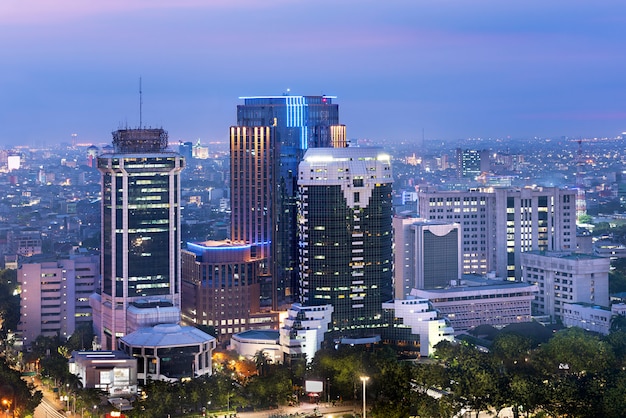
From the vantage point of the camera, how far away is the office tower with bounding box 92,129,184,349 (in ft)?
159

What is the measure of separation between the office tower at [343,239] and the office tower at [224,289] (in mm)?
3934

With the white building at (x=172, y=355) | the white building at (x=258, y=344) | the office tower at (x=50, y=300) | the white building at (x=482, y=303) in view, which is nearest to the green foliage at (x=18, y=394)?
the white building at (x=172, y=355)

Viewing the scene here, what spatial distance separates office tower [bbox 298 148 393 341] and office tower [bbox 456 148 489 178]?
159 feet

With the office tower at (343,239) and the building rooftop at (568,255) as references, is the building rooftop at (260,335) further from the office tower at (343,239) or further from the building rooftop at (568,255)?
the building rooftop at (568,255)

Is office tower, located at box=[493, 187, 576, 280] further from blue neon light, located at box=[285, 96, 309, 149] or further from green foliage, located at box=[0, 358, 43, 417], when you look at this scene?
green foliage, located at box=[0, 358, 43, 417]

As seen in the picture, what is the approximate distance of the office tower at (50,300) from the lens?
2052 inches

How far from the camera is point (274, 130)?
5222 centimetres

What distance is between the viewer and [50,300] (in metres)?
52.6

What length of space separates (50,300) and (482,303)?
17455 mm

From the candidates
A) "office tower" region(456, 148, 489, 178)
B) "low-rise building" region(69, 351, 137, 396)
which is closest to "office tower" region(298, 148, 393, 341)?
"low-rise building" region(69, 351, 137, 396)

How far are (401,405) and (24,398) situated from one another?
10.9 meters

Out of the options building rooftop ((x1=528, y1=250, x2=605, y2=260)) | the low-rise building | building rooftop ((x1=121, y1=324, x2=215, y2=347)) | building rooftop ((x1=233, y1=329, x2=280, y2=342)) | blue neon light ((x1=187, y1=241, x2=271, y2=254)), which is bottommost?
the low-rise building

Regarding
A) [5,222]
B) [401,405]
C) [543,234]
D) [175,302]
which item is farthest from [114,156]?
[5,222]

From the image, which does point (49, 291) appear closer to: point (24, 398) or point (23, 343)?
point (23, 343)
